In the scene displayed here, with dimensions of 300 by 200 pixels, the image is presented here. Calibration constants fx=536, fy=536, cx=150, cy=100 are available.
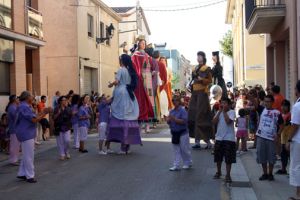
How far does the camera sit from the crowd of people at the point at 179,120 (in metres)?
9.58

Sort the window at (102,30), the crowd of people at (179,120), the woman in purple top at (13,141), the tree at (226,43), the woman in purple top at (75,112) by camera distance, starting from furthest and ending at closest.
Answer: the tree at (226,43) → the window at (102,30) → the woman in purple top at (75,112) → the woman in purple top at (13,141) → the crowd of people at (179,120)

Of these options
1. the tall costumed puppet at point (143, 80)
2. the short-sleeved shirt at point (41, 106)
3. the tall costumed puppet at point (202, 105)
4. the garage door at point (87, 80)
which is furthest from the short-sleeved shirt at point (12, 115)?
the garage door at point (87, 80)

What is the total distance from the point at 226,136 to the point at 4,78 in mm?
10749

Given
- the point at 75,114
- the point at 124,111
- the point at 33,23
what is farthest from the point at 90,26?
the point at 124,111

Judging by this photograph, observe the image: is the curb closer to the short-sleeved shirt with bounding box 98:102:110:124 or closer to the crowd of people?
the crowd of people

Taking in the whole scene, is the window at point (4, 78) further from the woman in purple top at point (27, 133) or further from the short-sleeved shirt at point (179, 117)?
the short-sleeved shirt at point (179, 117)

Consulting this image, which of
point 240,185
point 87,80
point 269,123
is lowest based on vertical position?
point 240,185

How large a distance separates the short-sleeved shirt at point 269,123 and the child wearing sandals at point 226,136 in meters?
0.54

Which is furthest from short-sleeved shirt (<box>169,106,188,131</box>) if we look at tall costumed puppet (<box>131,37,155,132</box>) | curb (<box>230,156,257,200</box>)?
tall costumed puppet (<box>131,37,155,132</box>)

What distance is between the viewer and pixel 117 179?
10.1 m

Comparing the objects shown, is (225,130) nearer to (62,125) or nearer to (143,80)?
(62,125)

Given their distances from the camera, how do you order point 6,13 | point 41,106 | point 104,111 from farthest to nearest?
point 41,106 → point 6,13 → point 104,111

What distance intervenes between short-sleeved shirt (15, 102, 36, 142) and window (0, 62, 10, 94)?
318 inches

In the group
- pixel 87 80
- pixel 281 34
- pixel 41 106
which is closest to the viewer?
pixel 281 34
